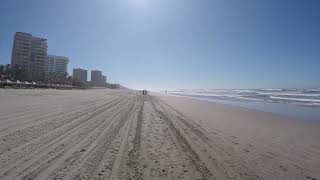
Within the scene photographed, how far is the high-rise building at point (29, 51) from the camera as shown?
13100cm

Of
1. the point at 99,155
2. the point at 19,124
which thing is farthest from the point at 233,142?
the point at 19,124

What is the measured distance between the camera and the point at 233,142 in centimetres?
831

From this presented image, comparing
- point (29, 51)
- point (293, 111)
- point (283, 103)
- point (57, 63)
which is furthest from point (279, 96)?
point (57, 63)

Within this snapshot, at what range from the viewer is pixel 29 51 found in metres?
135

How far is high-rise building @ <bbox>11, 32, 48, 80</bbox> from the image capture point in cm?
13100

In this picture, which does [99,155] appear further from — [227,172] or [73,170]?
[227,172]

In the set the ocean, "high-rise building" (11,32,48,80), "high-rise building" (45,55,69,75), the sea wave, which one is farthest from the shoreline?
"high-rise building" (45,55,69,75)

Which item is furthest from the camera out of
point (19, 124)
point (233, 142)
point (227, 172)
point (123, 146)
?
point (19, 124)

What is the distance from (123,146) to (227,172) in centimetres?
301

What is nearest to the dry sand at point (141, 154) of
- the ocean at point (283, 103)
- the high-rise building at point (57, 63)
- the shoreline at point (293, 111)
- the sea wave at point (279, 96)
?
the shoreline at point (293, 111)

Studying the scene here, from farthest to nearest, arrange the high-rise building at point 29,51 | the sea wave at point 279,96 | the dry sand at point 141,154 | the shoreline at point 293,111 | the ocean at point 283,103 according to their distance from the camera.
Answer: the high-rise building at point 29,51 → the sea wave at point 279,96 → the ocean at point 283,103 → the shoreline at point 293,111 → the dry sand at point 141,154

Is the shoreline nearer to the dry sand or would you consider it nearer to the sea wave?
the sea wave

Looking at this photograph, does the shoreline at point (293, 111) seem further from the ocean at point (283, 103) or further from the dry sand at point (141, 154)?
the dry sand at point (141, 154)

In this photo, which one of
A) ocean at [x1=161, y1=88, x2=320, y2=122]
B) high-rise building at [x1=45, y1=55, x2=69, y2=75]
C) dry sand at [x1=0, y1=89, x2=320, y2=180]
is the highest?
high-rise building at [x1=45, y1=55, x2=69, y2=75]
